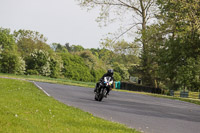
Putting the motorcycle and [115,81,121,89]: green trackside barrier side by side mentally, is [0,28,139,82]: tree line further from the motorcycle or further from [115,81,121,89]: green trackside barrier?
the motorcycle

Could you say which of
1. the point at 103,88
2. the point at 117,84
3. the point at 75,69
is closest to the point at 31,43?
the point at 75,69

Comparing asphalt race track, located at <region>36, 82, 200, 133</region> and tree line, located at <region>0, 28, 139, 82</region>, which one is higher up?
tree line, located at <region>0, 28, 139, 82</region>

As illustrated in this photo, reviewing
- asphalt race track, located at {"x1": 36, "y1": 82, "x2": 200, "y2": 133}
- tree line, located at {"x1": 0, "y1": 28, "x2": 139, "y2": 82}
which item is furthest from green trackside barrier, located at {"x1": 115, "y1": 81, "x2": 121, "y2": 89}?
asphalt race track, located at {"x1": 36, "y1": 82, "x2": 200, "y2": 133}

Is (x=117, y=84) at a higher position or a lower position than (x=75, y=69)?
lower

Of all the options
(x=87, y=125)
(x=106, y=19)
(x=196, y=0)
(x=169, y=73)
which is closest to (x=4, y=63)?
(x=106, y=19)

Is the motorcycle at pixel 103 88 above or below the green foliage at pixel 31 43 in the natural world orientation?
below

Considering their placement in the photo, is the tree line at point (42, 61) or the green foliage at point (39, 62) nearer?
the tree line at point (42, 61)

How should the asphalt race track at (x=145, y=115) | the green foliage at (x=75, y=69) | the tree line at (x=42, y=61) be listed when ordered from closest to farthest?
the asphalt race track at (x=145, y=115), the tree line at (x=42, y=61), the green foliage at (x=75, y=69)

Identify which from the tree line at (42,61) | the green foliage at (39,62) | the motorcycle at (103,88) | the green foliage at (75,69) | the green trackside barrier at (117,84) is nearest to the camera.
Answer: the motorcycle at (103,88)

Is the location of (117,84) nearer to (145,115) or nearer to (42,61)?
(42,61)

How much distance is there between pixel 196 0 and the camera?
25750 millimetres

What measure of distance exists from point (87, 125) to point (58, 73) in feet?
225

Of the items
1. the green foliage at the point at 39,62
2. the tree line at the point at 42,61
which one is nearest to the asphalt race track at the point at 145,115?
the tree line at the point at 42,61

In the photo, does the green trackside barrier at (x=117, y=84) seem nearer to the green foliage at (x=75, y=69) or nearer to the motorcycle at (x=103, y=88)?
the green foliage at (x=75, y=69)
